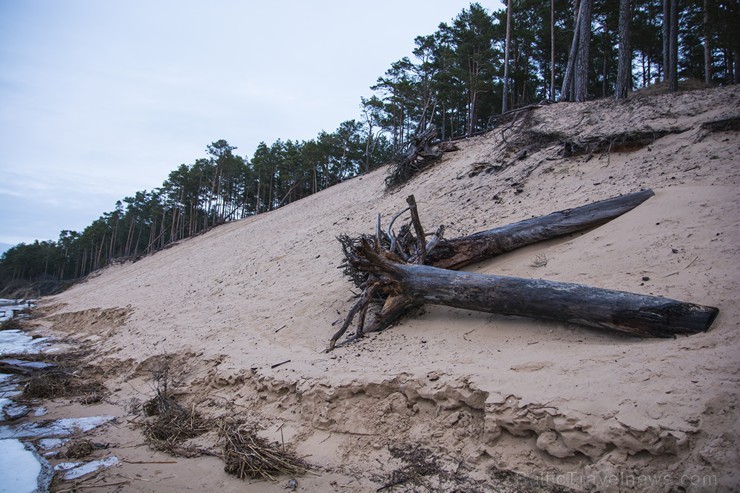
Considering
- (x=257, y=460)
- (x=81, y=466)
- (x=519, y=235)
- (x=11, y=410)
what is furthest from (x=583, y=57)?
(x=11, y=410)

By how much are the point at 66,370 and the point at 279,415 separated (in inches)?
209

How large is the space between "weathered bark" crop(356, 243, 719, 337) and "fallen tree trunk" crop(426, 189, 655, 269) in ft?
3.18

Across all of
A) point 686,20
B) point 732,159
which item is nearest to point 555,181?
point 732,159

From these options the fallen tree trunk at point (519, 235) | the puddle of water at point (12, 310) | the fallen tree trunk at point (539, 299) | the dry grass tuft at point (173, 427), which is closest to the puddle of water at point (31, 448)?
the dry grass tuft at point (173, 427)

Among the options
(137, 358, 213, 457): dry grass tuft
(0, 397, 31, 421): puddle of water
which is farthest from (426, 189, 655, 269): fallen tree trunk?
(0, 397, 31, 421): puddle of water

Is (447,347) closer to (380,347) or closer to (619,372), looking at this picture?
(380,347)

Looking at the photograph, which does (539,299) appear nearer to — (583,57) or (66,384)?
(66,384)

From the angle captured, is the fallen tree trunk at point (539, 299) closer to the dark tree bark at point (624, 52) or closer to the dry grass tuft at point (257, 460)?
the dry grass tuft at point (257, 460)

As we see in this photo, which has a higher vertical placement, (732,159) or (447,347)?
(732,159)

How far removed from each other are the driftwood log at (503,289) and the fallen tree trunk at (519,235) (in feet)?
0.04

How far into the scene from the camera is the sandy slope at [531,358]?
224 cm

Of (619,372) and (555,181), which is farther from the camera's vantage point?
(555,181)

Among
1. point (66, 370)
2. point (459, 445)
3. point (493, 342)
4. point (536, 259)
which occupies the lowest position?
point (66, 370)

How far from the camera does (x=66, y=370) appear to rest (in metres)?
6.47
